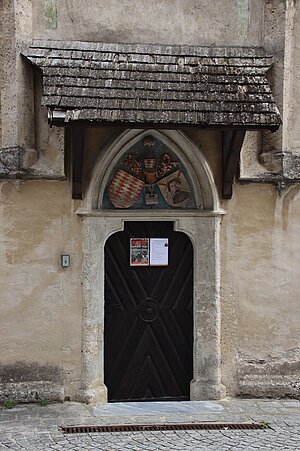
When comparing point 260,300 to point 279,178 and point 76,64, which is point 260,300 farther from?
point 76,64

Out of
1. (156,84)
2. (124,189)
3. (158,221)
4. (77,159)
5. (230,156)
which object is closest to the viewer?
(156,84)

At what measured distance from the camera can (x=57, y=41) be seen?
24.0ft

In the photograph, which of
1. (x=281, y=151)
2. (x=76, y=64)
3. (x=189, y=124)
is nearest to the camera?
(x=189, y=124)

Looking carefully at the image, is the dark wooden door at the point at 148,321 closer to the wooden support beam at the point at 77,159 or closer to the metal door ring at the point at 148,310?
the metal door ring at the point at 148,310

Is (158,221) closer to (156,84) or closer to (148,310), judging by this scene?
(148,310)

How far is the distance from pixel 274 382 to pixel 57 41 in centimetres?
477

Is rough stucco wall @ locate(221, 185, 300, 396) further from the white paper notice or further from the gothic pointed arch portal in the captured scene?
the white paper notice

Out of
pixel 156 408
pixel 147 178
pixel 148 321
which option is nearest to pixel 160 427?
pixel 156 408

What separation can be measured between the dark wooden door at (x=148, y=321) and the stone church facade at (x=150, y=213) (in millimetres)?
17

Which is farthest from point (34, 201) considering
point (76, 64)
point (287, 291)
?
point (287, 291)

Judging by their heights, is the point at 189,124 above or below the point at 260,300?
above

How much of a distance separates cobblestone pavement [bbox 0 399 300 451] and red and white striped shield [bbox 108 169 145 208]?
240 cm

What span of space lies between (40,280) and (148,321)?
55.9 inches

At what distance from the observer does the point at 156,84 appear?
692cm
